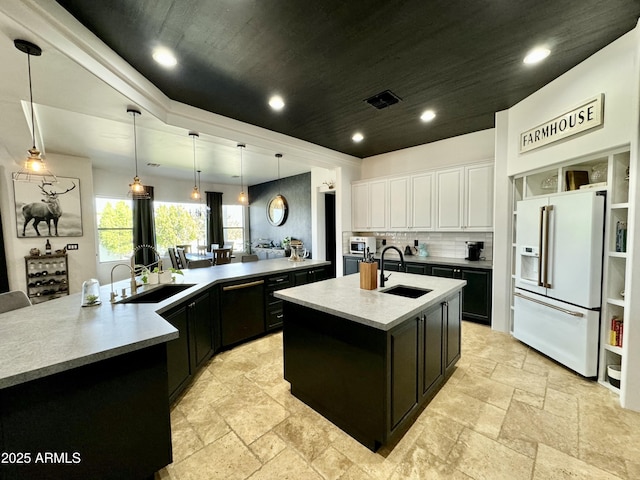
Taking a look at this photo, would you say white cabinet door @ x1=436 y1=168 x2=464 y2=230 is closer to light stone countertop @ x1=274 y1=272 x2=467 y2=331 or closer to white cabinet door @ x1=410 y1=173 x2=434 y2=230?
white cabinet door @ x1=410 y1=173 x2=434 y2=230

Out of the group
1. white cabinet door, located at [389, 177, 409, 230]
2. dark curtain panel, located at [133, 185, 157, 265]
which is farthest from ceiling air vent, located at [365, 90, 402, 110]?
dark curtain panel, located at [133, 185, 157, 265]

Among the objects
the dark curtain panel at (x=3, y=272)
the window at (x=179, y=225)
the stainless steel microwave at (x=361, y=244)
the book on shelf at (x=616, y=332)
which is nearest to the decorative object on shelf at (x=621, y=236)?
the book on shelf at (x=616, y=332)

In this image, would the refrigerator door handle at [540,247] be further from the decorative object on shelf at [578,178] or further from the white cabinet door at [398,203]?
the white cabinet door at [398,203]

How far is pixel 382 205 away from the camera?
17.1ft

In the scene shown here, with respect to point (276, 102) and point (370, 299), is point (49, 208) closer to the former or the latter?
point (276, 102)

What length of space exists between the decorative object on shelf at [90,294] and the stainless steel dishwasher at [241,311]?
1179mm

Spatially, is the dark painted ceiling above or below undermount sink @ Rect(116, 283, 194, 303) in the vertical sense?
above

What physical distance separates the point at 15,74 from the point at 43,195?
404cm

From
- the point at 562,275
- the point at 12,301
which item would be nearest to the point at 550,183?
the point at 562,275

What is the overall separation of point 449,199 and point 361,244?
70.5 inches

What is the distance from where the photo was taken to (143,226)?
270 inches

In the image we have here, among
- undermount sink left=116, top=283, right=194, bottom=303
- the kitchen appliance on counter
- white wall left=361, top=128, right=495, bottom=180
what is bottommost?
undermount sink left=116, top=283, right=194, bottom=303

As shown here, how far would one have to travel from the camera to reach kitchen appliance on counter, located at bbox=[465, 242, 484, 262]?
4.26 metres

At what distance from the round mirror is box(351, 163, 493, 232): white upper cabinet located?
2.52 m
